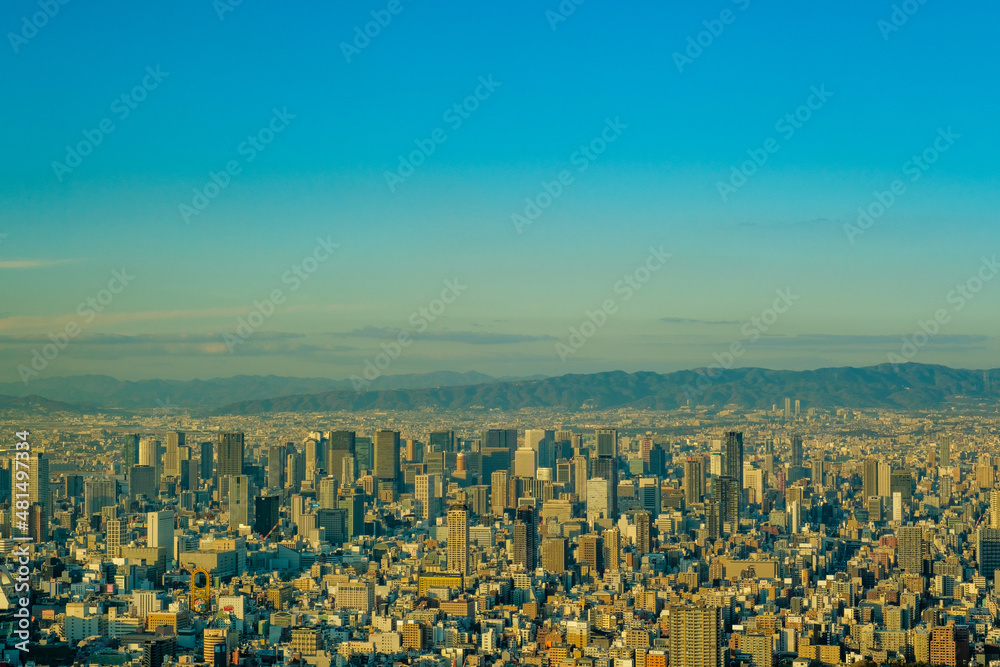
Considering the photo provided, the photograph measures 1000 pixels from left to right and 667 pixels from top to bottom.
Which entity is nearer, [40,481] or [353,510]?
[40,481]

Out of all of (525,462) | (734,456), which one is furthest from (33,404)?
(734,456)

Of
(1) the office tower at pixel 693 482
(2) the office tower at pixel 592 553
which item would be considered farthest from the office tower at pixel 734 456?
(2) the office tower at pixel 592 553

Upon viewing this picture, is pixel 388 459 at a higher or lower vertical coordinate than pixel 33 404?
lower

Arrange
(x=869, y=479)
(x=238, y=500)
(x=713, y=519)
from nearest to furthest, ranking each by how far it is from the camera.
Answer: (x=238, y=500) < (x=713, y=519) < (x=869, y=479)

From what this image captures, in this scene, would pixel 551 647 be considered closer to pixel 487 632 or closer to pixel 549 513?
pixel 487 632

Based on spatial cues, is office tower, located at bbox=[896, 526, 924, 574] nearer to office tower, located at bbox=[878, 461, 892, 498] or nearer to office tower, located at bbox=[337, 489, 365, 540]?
office tower, located at bbox=[878, 461, 892, 498]

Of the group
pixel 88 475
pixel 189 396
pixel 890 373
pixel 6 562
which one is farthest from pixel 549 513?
pixel 890 373

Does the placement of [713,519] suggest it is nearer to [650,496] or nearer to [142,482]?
[650,496]

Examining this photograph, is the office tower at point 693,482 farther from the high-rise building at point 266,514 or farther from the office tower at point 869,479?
the high-rise building at point 266,514
